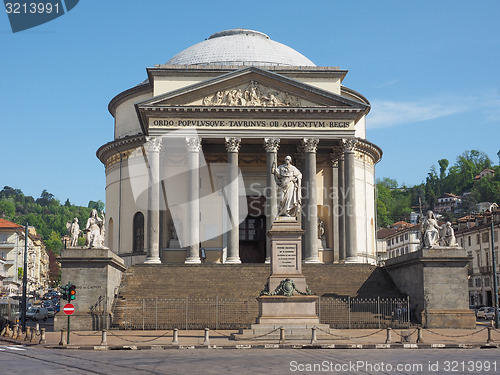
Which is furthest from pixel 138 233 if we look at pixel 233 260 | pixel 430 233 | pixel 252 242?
pixel 430 233

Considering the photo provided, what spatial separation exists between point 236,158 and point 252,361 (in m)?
29.5

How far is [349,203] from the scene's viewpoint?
49.2 meters

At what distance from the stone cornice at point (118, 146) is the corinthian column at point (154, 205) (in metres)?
12.4

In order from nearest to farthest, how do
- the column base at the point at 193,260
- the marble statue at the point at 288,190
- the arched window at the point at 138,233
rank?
the marble statue at the point at 288,190
the column base at the point at 193,260
the arched window at the point at 138,233


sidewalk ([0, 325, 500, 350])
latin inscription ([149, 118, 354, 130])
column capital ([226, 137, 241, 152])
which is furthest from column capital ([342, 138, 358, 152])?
sidewalk ([0, 325, 500, 350])

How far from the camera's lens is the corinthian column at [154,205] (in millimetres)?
47625

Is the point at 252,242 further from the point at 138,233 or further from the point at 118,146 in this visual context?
the point at 118,146

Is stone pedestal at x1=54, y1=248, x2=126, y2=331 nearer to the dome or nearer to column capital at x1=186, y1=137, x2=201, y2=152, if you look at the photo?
column capital at x1=186, y1=137, x2=201, y2=152

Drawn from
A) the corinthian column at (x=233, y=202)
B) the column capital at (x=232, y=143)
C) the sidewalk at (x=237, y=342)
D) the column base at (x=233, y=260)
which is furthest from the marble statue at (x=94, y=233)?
the column capital at (x=232, y=143)

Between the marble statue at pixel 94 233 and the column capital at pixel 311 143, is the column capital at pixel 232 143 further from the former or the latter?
the marble statue at pixel 94 233

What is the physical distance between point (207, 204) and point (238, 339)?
1129 inches

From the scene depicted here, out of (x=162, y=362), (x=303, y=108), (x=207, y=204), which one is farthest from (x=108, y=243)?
(x=162, y=362)

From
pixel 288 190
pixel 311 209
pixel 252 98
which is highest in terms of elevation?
pixel 252 98

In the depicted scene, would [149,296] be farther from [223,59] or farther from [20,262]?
[20,262]
